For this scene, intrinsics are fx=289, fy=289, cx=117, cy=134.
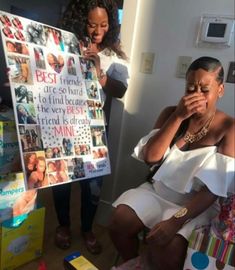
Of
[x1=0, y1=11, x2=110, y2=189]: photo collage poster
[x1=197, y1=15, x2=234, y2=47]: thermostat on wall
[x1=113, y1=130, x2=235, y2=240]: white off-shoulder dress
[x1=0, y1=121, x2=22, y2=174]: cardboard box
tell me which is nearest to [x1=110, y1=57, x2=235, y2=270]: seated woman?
[x1=113, y1=130, x2=235, y2=240]: white off-shoulder dress

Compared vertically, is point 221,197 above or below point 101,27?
below

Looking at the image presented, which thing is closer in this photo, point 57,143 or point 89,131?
point 57,143

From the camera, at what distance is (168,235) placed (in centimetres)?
102

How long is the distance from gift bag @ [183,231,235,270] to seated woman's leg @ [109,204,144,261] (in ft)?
0.80

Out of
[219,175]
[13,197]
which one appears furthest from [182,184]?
[13,197]

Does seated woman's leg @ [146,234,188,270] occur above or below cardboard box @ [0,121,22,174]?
below

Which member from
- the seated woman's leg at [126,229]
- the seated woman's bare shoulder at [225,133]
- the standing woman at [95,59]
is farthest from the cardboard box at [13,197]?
the seated woman's bare shoulder at [225,133]

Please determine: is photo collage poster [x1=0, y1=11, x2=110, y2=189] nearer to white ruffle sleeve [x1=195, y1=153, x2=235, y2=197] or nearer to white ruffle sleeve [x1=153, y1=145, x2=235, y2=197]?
white ruffle sleeve [x1=153, y1=145, x2=235, y2=197]

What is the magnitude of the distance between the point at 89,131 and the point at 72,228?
699 mm

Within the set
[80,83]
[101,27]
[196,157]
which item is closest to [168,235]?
[196,157]

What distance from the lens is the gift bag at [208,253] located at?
928 millimetres

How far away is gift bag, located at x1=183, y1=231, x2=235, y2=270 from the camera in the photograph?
3.05 feet

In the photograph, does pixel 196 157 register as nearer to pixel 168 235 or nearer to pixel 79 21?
pixel 168 235

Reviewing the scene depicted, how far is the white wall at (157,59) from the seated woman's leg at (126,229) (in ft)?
1.60
